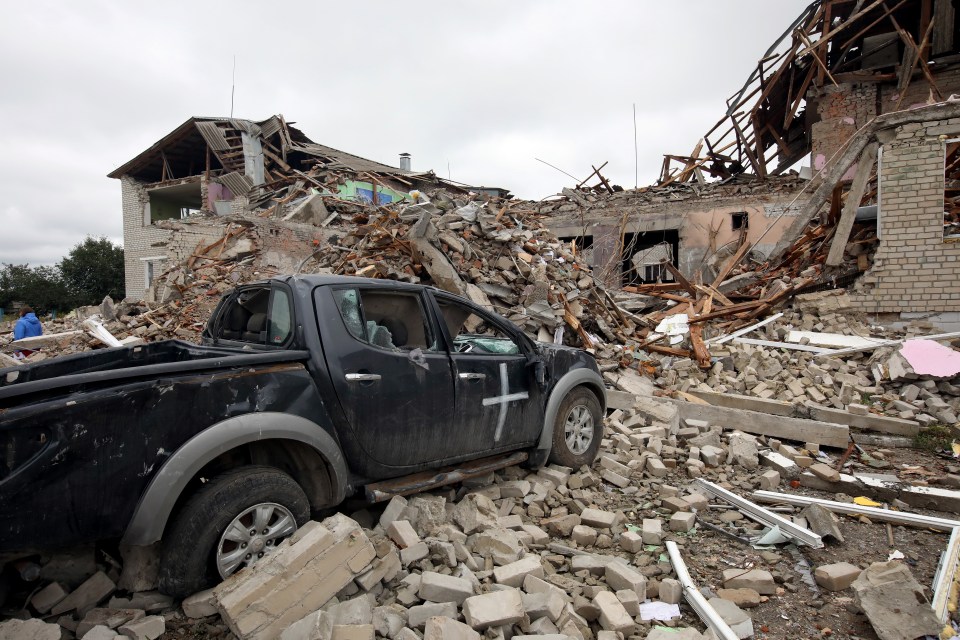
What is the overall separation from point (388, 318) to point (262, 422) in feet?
4.66

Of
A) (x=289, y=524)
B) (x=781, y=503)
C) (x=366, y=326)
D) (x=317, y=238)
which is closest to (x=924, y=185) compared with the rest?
(x=781, y=503)

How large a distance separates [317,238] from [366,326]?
11.4 meters

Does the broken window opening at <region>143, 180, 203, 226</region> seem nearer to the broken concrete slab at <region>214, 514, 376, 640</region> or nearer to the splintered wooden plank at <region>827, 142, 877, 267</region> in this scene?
the splintered wooden plank at <region>827, 142, 877, 267</region>

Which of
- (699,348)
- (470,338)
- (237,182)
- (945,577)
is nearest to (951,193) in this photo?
(699,348)

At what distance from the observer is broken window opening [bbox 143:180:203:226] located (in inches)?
985

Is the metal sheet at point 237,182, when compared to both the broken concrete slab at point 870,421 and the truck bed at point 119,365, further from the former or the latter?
the broken concrete slab at point 870,421

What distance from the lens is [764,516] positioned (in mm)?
4047

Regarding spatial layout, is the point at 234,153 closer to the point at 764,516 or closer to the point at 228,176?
the point at 228,176

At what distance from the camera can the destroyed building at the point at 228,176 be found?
22.6 metres

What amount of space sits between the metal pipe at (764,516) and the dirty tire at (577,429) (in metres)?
1.01

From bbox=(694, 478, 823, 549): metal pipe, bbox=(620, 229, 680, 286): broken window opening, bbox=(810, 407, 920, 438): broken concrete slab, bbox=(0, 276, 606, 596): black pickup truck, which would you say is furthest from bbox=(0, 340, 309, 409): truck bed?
bbox=(620, 229, 680, 286): broken window opening

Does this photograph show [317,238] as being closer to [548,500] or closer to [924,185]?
[548,500]

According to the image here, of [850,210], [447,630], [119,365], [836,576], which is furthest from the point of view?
[850,210]

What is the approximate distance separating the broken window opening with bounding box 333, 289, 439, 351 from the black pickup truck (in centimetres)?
1
